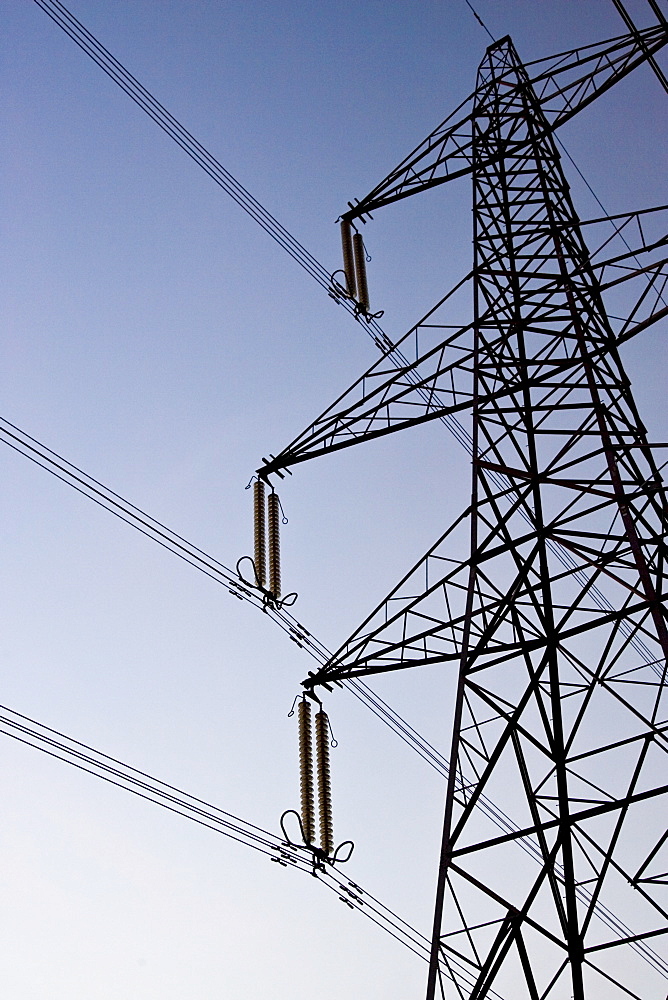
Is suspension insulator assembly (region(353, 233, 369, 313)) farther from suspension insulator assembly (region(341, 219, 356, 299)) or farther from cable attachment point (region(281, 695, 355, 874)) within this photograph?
cable attachment point (region(281, 695, 355, 874))

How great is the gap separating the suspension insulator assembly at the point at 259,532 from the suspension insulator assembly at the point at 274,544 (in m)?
0.08

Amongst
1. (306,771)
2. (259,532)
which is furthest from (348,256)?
(306,771)

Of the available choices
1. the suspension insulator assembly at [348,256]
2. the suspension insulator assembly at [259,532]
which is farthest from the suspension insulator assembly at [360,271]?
the suspension insulator assembly at [259,532]

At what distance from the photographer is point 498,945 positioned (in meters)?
10.7

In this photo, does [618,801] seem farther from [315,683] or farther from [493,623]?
[315,683]

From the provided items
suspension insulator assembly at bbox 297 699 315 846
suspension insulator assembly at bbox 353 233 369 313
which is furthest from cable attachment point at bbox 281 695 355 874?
suspension insulator assembly at bbox 353 233 369 313

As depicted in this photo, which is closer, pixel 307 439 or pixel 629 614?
pixel 629 614

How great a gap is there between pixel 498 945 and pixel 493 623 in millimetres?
3212

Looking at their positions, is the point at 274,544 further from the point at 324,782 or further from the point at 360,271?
the point at 360,271

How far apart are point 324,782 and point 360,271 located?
9.24 m

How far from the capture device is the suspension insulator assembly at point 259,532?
1510 centimetres

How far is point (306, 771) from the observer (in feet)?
43.8

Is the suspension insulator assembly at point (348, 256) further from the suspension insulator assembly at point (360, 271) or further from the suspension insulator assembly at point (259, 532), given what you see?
the suspension insulator assembly at point (259, 532)

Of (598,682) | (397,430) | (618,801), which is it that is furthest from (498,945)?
(397,430)
